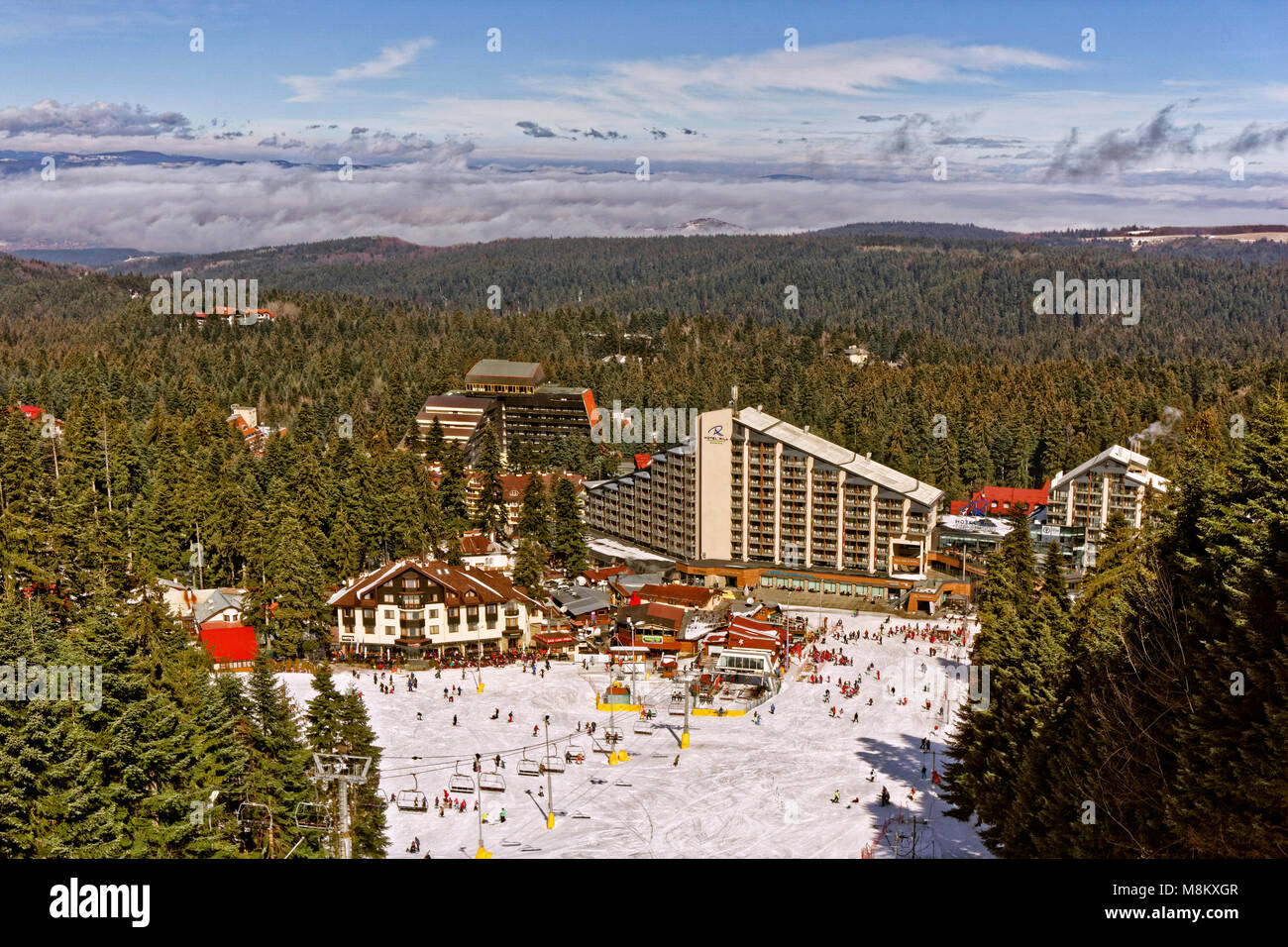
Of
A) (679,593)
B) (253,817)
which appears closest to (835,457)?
(679,593)

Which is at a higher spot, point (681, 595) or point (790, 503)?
point (790, 503)

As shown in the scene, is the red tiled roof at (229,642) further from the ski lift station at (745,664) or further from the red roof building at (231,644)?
the ski lift station at (745,664)

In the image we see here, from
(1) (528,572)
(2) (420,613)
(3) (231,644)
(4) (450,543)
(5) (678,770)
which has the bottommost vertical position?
(5) (678,770)

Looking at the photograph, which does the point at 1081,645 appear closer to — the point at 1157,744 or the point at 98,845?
the point at 1157,744

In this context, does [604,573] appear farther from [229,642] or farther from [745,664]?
[229,642]

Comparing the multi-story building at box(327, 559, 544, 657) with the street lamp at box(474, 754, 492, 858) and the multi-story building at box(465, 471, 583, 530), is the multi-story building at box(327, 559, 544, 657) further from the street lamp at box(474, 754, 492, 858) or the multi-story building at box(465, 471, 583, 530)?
the multi-story building at box(465, 471, 583, 530)

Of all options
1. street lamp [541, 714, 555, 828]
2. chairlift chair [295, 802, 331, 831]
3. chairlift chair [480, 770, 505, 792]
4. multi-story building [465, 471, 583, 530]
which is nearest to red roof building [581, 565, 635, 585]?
multi-story building [465, 471, 583, 530]
